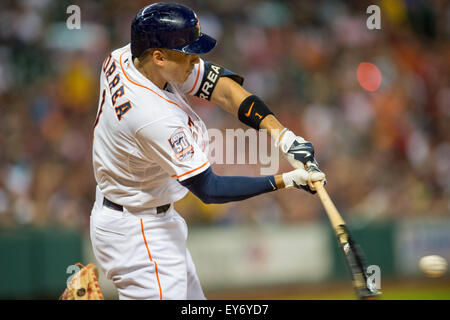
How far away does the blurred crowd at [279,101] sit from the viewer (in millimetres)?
7898

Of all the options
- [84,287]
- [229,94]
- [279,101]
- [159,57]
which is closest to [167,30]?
[159,57]

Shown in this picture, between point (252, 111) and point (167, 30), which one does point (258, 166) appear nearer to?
point (252, 111)

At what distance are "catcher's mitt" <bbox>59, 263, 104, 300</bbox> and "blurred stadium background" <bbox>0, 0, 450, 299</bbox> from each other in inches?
155

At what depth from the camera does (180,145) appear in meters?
2.95

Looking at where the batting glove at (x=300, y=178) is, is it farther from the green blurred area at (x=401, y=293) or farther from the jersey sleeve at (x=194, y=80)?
the green blurred area at (x=401, y=293)

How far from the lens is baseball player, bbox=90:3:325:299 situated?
298 centimetres

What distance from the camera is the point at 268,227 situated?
8.41 metres

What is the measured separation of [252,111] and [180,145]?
0.70 m

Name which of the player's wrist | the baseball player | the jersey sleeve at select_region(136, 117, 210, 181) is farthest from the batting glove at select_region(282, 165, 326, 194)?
the jersey sleeve at select_region(136, 117, 210, 181)

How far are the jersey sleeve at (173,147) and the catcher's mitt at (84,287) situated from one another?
3.34ft

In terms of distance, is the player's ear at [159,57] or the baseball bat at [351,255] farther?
the player's ear at [159,57]

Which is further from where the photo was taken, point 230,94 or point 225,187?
point 230,94

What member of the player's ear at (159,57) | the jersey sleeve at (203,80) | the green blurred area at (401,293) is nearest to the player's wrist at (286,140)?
the jersey sleeve at (203,80)
